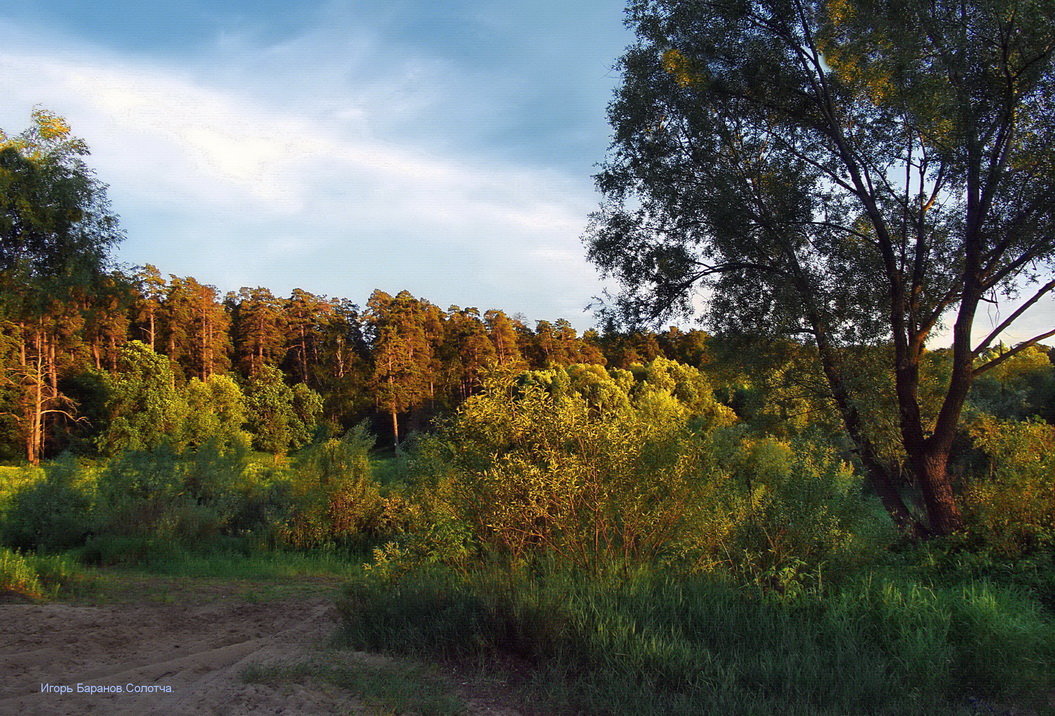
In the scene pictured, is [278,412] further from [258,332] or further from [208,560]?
[208,560]

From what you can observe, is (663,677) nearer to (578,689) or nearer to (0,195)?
(578,689)

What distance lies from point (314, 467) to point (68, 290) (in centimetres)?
719

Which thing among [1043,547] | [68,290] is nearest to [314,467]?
[68,290]

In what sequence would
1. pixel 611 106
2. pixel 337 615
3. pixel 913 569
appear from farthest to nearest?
pixel 611 106
pixel 913 569
pixel 337 615

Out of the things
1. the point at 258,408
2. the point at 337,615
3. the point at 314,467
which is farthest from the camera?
the point at 258,408

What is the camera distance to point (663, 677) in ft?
14.0

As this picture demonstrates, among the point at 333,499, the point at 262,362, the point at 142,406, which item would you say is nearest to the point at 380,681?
the point at 333,499

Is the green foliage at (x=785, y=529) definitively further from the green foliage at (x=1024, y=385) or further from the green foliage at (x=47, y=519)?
the green foliage at (x=1024, y=385)

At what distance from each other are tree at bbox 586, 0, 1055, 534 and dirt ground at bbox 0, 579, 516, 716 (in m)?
7.16

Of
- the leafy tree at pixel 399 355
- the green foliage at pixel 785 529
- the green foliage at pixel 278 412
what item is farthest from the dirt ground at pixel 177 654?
the leafy tree at pixel 399 355

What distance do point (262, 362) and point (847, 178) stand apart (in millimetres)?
45885

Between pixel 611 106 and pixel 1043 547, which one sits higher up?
pixel 611 106

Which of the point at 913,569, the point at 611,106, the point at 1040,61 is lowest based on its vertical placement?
the point at 913,569

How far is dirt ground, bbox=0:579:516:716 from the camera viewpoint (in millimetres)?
3836
